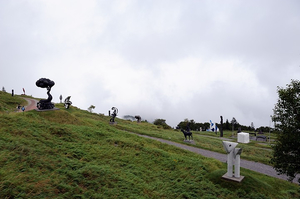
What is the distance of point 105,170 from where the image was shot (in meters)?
9.84

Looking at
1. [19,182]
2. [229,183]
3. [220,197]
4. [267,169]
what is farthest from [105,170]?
[267,169]

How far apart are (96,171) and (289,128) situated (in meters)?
10.1

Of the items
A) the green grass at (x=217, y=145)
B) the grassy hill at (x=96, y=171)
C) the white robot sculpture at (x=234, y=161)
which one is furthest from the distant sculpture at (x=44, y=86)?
the white robot sculpture at (x=234, y=161)

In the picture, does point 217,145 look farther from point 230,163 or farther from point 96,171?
point 96,171

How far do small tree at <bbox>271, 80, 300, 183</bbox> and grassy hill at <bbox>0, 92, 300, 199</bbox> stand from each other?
7.73 ft

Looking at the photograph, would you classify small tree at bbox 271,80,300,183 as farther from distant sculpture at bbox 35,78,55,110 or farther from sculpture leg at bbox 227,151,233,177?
distant sculpture at bbox 35,78,55,110

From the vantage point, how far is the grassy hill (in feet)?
24.6

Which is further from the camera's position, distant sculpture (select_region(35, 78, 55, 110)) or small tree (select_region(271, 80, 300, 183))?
distant sculpture (select_region(35, 78, 55, 110))

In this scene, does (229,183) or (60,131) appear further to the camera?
(60,131)

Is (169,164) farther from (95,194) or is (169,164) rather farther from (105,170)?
(95,194)

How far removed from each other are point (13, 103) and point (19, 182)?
4811 centimetres

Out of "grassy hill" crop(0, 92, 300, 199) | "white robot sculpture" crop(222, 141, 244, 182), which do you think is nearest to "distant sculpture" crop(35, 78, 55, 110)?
"grassy hill" crop(0, 92, 300, 199)

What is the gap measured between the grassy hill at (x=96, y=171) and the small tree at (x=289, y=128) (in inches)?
92.8

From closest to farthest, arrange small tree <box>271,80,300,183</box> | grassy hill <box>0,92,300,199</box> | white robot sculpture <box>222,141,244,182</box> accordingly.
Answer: grassy hill <box>0,92,300,199</box>
small tree <box>271,80,300,183</box>
white robot sculpture <box>222,141,244,182</box>
